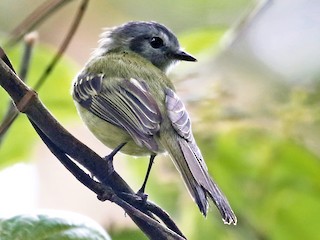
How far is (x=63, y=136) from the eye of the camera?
106 cm

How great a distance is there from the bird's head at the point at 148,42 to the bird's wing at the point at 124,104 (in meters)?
0.38

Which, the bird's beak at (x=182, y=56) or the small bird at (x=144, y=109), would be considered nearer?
the small bird at (x=144, y=109)

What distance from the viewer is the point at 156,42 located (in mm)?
2406

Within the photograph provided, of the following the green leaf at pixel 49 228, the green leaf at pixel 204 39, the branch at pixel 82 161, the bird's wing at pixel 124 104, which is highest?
the green leaf at pixel 204 39

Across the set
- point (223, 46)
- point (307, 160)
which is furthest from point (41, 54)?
point (307, 160)

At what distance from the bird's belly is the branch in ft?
1.94

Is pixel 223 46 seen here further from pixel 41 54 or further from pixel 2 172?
pixel 2 172

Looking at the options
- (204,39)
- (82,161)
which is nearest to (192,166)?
(82,161)

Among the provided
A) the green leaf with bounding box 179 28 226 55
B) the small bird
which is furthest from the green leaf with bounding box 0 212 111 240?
the green leaf with bounding box 179 28 226 55

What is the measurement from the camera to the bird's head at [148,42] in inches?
92.7

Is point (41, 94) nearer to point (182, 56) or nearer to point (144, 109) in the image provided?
point (144, 109)

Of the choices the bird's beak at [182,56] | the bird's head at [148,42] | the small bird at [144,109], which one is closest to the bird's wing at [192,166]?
the small bird at [144,109]

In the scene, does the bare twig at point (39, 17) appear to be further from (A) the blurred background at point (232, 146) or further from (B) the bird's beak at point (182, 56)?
(B) the bird's beak at point (182, 56)

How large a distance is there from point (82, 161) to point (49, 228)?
122 millimetres
